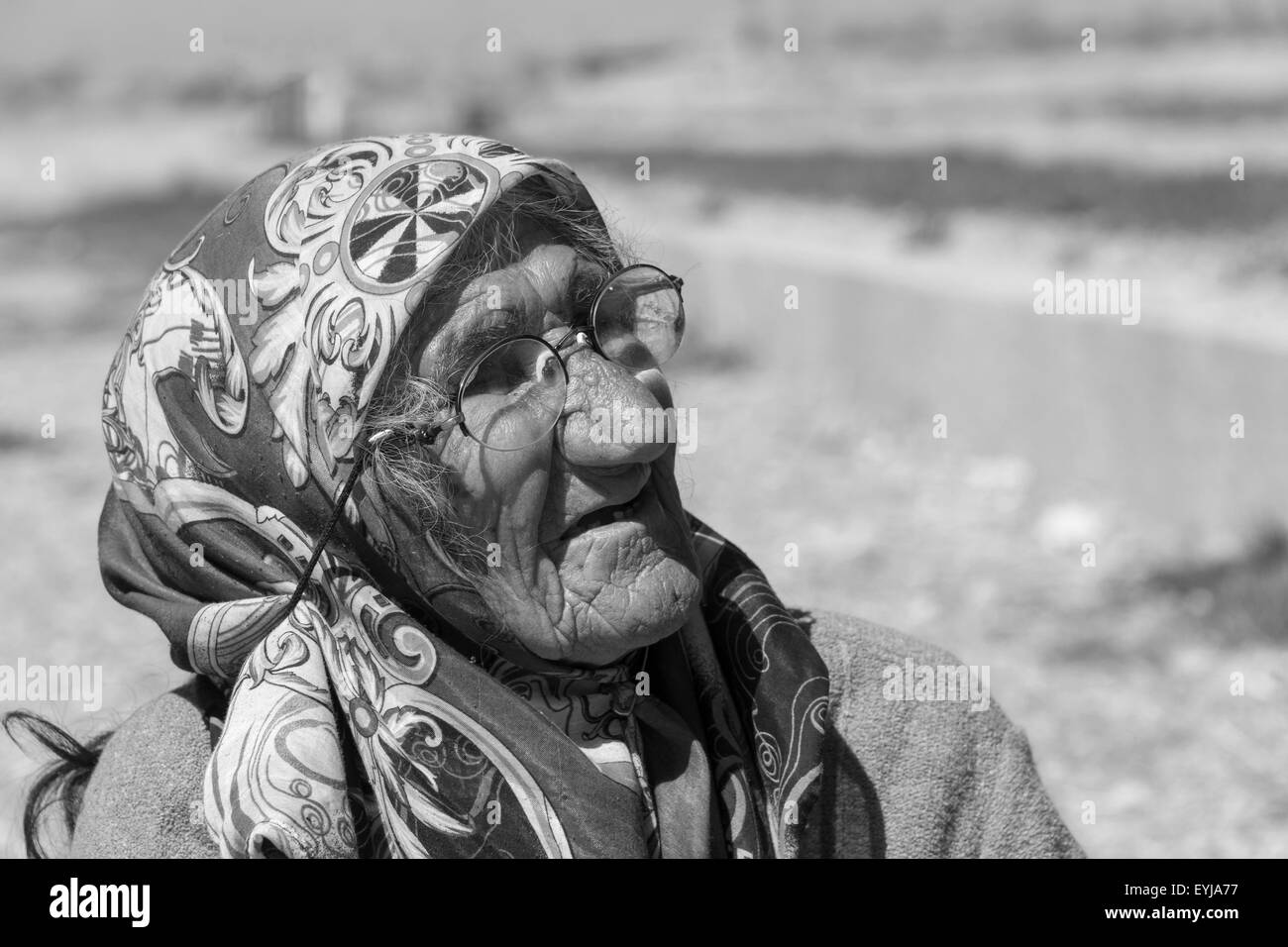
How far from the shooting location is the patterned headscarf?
172 centimetres

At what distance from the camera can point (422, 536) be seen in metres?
1.77

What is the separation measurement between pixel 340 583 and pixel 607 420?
0.35 meters

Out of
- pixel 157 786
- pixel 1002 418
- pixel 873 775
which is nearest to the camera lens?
pixel 157 786

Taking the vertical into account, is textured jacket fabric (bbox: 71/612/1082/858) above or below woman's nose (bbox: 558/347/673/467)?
below

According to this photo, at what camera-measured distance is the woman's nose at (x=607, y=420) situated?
174 centimetres

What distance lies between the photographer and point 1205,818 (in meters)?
4.27

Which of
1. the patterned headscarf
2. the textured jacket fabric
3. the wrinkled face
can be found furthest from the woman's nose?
the textured jacket fabric

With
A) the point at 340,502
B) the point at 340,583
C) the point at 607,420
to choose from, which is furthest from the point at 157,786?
the point at 607,420

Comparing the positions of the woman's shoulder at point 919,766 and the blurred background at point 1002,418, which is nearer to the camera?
the woman's shoulder at point 919,766

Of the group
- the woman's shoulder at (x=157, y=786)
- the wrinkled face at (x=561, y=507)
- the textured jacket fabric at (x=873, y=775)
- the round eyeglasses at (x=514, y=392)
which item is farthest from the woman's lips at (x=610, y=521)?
the woman's shoulder at (x=157, y=786)

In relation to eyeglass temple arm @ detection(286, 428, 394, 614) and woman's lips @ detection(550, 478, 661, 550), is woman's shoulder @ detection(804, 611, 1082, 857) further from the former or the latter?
eyeglass temple arm @ detection(286, 428, 394, 614)

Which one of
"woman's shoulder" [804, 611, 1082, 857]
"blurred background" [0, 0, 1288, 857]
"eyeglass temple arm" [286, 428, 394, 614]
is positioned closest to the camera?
"eyeglass temple arm" [286, 428, 394, 614]

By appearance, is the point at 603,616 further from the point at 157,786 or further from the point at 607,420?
the point at 157,786

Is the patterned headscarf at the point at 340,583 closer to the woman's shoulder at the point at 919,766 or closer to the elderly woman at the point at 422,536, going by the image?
the elderly woman at the point at 422,536
